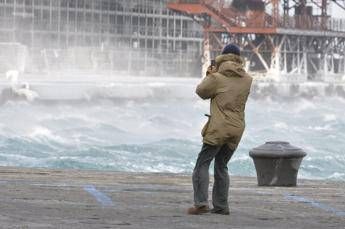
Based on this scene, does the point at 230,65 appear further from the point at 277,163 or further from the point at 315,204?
the point at 277,163

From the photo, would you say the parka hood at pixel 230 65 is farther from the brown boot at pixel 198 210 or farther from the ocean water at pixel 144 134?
the ocean water at pixel 144 134

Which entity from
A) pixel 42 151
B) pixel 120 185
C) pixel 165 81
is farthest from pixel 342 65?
pixel 120 185

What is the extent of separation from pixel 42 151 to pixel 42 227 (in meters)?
30.0

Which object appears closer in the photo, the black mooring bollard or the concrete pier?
the concrete pier

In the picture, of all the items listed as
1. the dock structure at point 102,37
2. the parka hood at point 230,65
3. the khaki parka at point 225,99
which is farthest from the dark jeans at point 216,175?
the dock structure at point 102,37

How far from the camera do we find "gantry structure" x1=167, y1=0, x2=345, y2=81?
12138 centimetres

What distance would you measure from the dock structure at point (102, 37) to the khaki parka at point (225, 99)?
103062 millimetres

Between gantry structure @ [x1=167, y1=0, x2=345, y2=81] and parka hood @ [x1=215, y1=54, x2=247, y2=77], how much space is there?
10798 cm

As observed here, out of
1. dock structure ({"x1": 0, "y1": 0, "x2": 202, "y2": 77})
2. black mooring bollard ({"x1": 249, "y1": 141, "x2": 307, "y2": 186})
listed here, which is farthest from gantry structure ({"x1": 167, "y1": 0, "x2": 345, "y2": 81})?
black mooring bollard ({"x1": 249, "y1": 141, "x2": 307, "y2": 186})

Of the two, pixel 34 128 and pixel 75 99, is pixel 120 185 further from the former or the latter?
pixel 75 99

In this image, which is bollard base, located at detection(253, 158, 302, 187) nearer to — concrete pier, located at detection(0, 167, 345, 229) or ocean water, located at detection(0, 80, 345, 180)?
concrete pier, located at detection(0, 167, 345, 229)

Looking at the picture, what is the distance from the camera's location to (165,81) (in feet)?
392

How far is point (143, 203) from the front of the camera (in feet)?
41.2

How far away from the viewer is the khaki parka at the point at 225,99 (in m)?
11.1
